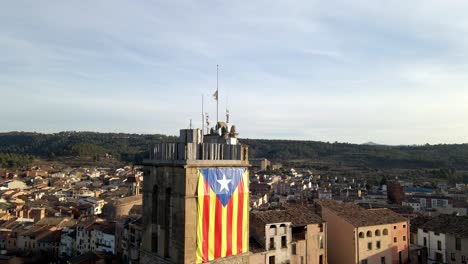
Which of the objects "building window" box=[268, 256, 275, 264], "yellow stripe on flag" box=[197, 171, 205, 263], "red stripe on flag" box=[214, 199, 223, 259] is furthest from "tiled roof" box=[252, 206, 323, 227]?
"yellow stripe on flag" box=[197, 171, 205, 263]

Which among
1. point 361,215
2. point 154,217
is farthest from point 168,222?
point 361,215

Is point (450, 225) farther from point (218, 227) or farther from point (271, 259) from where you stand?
point (218, 227)

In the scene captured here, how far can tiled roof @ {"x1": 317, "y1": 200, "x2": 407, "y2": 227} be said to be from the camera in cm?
4392

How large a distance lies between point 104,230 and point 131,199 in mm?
15599

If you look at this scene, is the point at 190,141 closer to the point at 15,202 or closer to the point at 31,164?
the point at 15,202

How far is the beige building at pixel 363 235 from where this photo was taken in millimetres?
43156

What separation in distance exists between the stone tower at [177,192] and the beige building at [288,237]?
70.4 feet

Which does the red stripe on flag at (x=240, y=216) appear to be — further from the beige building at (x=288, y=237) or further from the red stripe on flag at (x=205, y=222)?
the beige building at (x=288, y=237)

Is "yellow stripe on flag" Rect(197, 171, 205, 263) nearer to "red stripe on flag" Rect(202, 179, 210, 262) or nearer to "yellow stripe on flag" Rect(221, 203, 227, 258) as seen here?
"red stripe on flag" Rect(202, 179, 210, 262)

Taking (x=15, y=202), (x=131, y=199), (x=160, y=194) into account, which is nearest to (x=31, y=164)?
(x=15, y=202)

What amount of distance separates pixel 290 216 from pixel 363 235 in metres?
8.21

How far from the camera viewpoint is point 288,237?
39.4 m

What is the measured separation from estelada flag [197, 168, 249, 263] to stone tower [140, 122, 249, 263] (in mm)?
219

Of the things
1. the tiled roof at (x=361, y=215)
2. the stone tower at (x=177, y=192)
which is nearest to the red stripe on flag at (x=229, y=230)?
the stone tower at (x=177, y=192)
